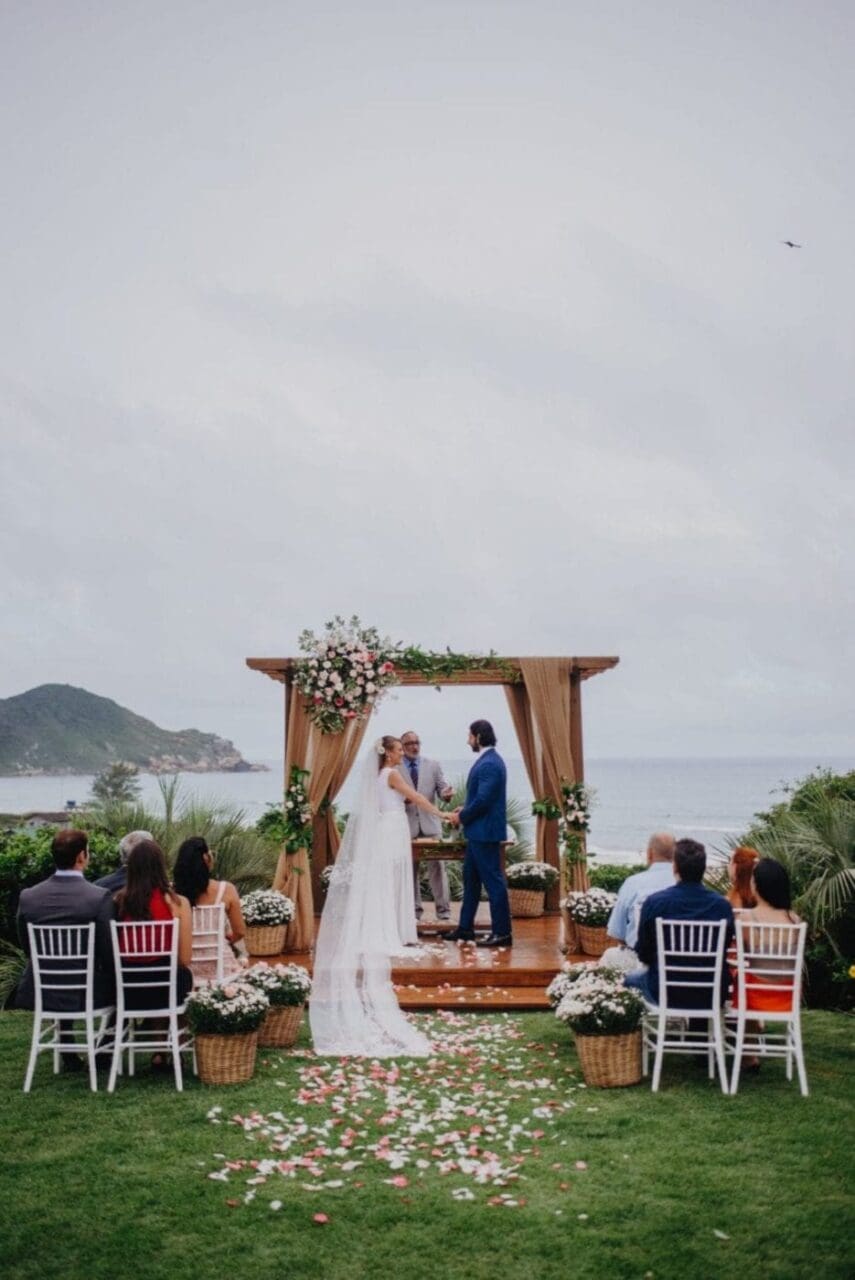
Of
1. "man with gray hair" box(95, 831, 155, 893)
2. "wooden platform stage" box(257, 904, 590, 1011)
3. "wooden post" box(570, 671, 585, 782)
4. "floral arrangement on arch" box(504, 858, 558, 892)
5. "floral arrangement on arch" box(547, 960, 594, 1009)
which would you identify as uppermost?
"wooden post" box(570, 671, 585, 782)

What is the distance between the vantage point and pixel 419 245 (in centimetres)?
2330

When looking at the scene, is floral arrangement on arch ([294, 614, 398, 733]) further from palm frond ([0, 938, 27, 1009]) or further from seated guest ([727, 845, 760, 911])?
seated guest ([727, 845, 760, 911])

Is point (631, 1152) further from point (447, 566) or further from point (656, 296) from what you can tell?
point (447, 566)

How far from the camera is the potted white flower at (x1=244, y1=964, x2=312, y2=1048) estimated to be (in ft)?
22.6

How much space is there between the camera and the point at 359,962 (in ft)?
28.1

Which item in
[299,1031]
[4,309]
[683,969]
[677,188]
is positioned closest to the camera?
[683,969]

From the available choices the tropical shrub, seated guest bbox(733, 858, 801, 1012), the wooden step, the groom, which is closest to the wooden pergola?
the groom

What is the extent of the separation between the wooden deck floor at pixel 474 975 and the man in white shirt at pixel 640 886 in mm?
1803

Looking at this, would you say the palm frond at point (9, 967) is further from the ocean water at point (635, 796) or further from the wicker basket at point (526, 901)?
the ocean water at point (635, 796)

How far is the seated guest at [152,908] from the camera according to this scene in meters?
6.24

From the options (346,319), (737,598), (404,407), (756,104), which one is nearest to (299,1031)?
(756,104)

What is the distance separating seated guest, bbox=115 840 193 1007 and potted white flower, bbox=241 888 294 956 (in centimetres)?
303

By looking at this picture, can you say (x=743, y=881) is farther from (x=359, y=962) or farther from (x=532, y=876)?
(x=532, y=876)

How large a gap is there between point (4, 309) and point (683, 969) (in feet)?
69.5
